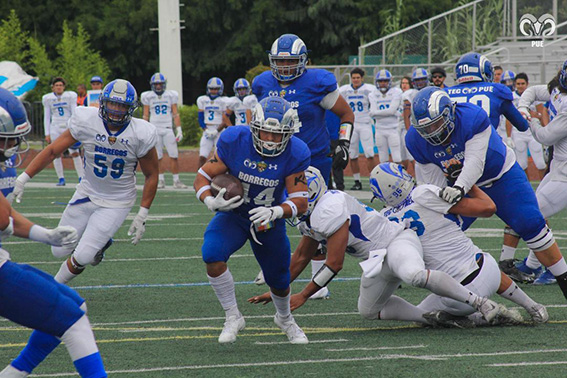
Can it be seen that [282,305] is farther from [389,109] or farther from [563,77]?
[389,109]

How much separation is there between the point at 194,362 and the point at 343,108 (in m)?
3.04

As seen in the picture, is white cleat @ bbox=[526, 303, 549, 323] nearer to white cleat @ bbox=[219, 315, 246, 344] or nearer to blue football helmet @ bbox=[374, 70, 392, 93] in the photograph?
white cleat @ bbox=[219, 315, 246, 344]

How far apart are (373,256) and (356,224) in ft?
1.01

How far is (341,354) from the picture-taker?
5.20 m

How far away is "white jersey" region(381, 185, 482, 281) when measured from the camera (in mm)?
5805

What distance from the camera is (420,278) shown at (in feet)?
18.0

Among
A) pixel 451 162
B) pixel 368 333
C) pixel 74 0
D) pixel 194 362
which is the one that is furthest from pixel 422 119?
pixel 74 0

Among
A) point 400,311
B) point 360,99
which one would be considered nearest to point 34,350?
point 400,311

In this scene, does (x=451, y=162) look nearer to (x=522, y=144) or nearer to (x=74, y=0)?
(x=522, y=144)

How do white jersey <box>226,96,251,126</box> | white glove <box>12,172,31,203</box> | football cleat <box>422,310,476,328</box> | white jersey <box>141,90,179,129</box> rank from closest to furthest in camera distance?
football cleat <box>422,310,476,328</box> → white glove <box>12,172,31,203</box> → white jersey <box>141,90,179,129</box> → white jersey <box>226,96,251,126</box>

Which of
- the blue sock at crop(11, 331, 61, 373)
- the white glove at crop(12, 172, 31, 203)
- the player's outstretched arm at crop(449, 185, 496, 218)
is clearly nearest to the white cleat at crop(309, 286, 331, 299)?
the player's outstretched arm at crop(449, 185, 496, 218)

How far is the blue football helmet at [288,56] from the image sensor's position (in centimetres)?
697

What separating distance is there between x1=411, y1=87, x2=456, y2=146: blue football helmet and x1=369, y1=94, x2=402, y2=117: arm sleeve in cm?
982

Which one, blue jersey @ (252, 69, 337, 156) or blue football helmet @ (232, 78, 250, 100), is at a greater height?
blue football helmet @ (232, 78, 250, 100)
